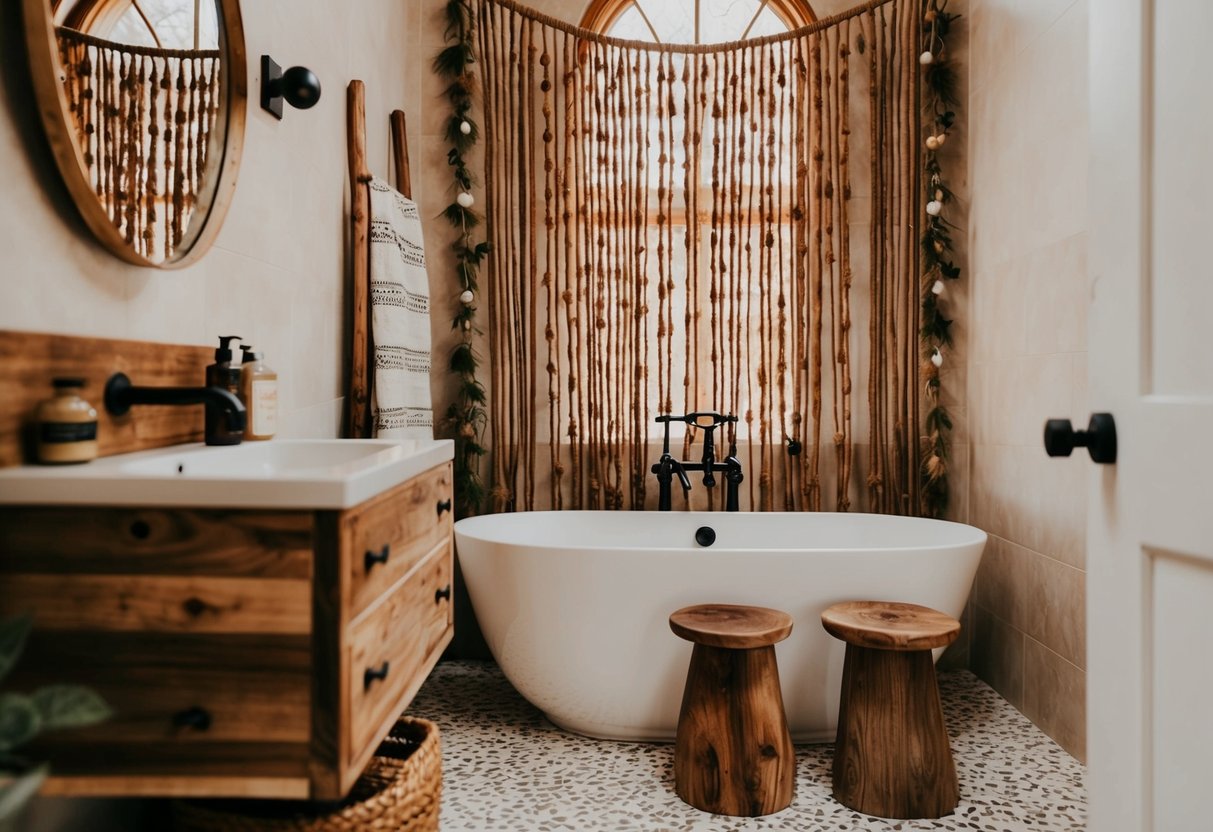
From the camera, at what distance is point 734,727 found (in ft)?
6.39

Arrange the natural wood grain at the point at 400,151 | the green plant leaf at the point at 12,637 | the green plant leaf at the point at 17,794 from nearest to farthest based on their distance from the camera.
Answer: the green plant leaf at the point at 17,794
the green plant leaf at the point at 12,637
the natural wood grain at the point at 400,151

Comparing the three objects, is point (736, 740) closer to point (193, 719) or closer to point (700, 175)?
point (193, 719)

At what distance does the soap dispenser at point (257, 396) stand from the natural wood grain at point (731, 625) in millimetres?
1096

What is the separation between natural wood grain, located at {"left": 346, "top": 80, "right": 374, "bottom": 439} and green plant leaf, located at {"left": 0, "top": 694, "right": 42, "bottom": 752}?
71.9 inches

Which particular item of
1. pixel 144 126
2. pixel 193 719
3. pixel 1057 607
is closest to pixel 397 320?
pixel 144 126

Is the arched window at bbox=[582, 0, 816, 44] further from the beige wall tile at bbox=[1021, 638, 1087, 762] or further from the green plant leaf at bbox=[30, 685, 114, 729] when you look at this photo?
the green plant leaf at bbox=[30, 685, 114, 729]

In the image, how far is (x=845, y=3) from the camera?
3.08 meters

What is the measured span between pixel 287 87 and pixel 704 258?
1.68 m

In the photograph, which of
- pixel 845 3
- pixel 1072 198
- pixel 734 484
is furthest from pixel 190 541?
pixel 845 3

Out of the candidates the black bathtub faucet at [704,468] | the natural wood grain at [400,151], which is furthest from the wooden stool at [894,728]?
the natural wood grain at [400,151]

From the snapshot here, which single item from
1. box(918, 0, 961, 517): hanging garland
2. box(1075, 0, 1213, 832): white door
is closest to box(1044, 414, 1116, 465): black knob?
box(1075, 0, 1213, 832): white door

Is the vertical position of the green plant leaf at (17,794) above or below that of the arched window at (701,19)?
below

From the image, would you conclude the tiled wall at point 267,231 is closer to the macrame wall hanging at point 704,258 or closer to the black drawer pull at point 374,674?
the macrame wall hanging at point 704,258

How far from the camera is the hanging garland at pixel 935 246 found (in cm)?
289
